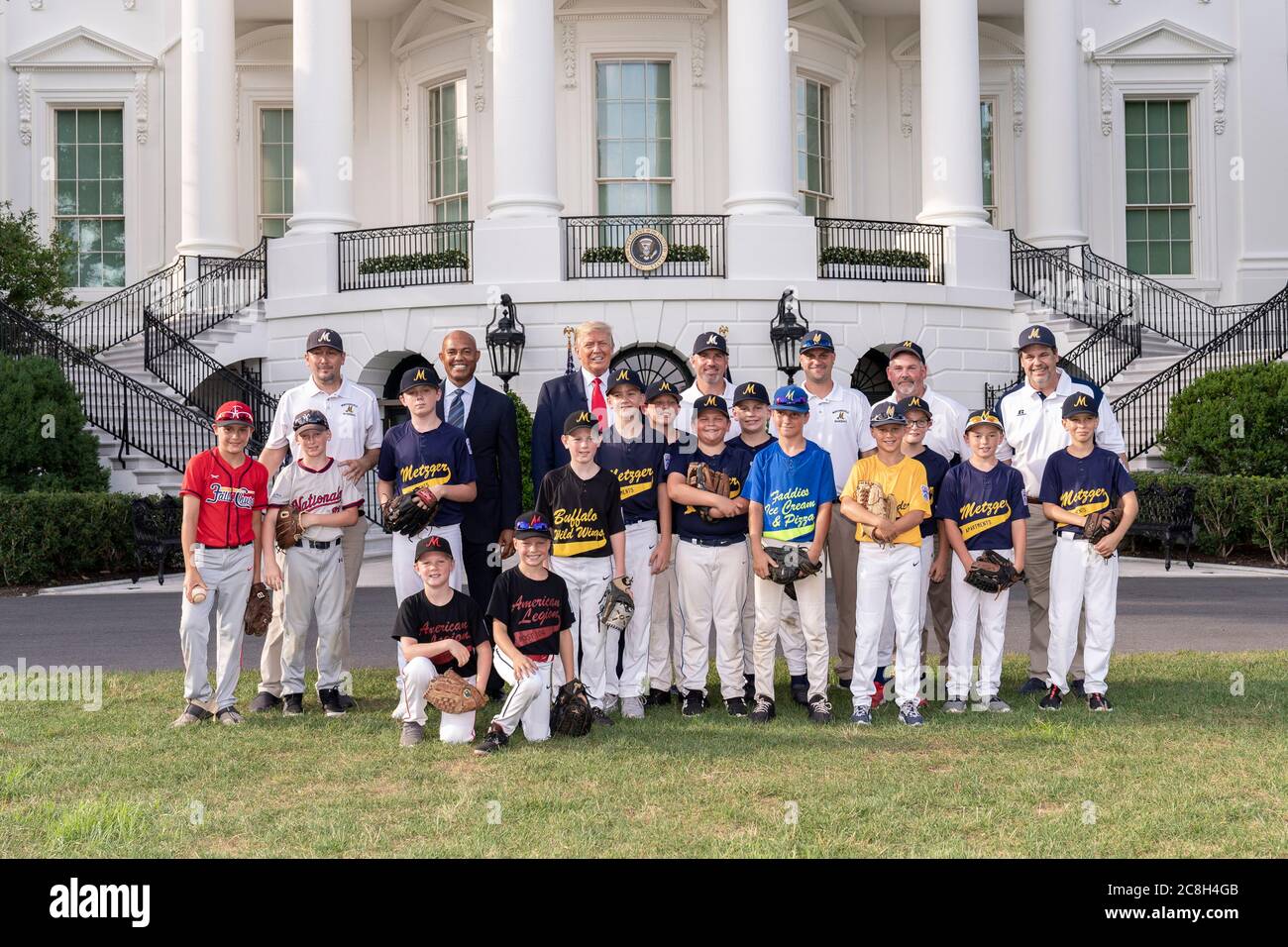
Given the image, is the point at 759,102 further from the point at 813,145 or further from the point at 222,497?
the point at 222,497

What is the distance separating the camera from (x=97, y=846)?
5.50 metres

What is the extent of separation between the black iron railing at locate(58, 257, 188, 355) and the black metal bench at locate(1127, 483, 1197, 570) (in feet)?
53.5

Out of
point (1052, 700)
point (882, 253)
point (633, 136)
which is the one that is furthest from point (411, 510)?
point (633, 136)

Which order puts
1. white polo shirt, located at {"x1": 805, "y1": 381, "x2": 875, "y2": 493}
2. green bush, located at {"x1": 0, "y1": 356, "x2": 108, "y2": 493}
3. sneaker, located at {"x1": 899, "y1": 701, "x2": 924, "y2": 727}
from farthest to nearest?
green bush, located at {"x1": 0, "y1": 356, "x2": 108, "y2": 493} → white polo shirt, located at {"x1": 805, "y1": 381, "x2": 875, "y2": 493} → sneaker, located at {"x1": 899, "y1": 701, "x2": 924, "y2": 727}

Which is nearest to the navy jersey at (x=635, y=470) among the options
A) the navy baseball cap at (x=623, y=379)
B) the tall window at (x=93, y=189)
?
the navy baseball cap at (x=623, y=379)

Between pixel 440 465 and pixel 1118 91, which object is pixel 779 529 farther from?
pixel 1118 91

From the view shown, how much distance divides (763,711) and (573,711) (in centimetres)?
118

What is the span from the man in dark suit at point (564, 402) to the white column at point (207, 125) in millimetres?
17195

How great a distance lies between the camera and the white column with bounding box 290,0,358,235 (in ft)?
72.7

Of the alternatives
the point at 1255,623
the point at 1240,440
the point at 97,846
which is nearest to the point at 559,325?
the point at 1240,440

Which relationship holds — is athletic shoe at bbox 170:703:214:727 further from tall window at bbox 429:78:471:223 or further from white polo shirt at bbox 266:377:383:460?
tall window at bbox 429:78:471:223

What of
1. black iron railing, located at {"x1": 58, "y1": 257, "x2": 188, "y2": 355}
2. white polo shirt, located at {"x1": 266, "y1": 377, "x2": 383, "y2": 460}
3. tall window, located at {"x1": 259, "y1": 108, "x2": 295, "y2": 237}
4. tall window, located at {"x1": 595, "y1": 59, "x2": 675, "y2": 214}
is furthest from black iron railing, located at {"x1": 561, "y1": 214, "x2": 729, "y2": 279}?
white polo shirt, located at {"x1": 266, "y1": 377, "x2": 383, "y2": 460}

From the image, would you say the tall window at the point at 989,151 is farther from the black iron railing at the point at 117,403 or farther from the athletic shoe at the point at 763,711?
the athletic shoe at the point at 763,711
